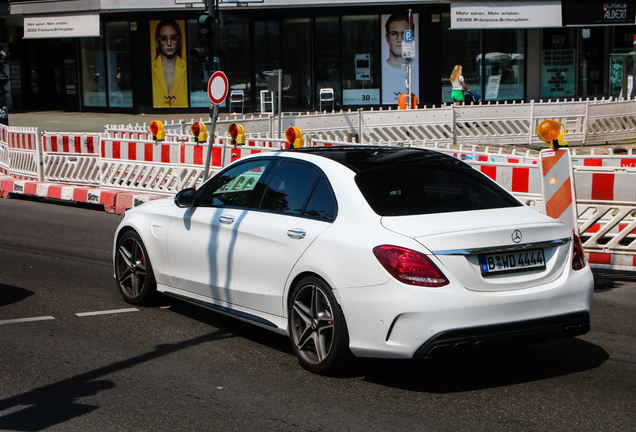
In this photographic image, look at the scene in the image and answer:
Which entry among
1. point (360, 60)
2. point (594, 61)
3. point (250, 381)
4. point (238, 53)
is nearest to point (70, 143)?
point (250, 381)

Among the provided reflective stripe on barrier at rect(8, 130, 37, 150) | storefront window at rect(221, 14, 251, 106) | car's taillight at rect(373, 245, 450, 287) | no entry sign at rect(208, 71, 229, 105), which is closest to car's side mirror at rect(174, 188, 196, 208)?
car's taillight at rect(373, 245, 450, 287)

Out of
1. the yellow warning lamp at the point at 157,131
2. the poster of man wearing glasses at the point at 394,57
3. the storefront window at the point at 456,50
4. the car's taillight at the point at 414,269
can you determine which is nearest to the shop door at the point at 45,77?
the poster of man wearing glasses at the point at 394,57

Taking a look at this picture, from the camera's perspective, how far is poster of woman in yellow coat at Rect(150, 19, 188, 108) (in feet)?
98.2

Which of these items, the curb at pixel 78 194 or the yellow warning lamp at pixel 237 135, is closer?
the yellow warning lamp at pixel 237 135

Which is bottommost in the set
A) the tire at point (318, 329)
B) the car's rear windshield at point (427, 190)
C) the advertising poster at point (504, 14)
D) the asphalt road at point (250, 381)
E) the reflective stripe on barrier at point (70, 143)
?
the asphalt road at point (250, 381)

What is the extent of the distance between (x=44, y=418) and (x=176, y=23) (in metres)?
27.2

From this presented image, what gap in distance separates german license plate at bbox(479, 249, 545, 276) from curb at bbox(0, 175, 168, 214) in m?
9.64

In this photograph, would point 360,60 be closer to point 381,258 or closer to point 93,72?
point 93,72

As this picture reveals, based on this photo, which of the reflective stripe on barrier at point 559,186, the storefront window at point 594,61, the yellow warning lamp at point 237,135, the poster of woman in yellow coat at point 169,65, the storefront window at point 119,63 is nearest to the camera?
the reflective stripe on barrier at point 559,186

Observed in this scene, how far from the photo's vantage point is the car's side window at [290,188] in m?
5.47

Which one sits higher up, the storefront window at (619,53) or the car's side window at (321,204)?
the storefront window at (619,53)

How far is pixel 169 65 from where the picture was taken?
30047 mm

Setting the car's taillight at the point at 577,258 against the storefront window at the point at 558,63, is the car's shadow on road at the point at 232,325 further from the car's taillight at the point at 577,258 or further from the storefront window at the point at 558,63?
the storefront window at the point at 558,63

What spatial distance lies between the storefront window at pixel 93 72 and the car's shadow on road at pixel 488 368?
2809 cm
